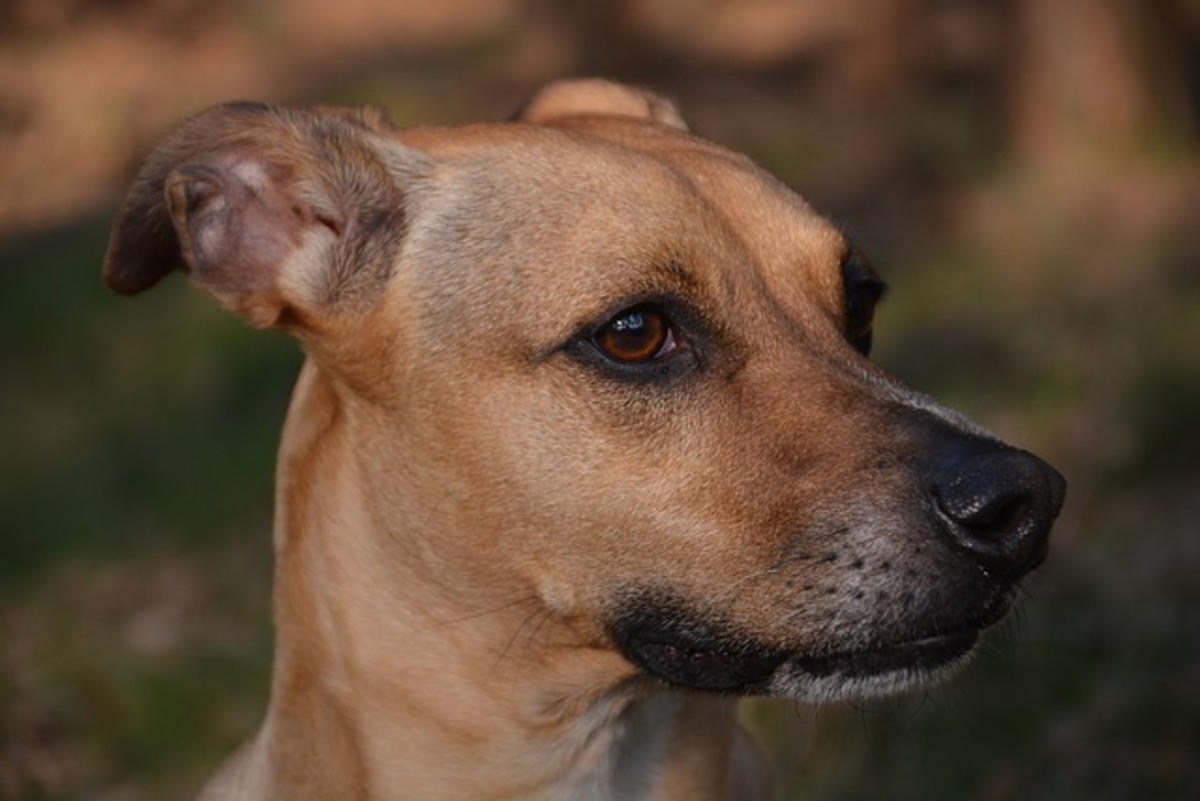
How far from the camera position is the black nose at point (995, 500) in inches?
147

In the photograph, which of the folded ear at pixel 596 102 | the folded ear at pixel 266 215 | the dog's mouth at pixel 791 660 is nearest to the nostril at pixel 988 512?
the dog's mouth at pixel 791 660

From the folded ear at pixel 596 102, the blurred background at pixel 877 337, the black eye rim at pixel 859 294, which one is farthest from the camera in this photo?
the blurred background at pixel 877 337

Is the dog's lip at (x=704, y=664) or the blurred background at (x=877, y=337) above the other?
the dog's lip at (x=704, y=664)

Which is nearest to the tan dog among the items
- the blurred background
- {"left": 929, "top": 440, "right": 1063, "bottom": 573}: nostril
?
{"left": 929, "top": 440, "right": 1063, "bottom": 573}: nostril

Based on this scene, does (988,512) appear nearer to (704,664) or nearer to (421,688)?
(704,664)

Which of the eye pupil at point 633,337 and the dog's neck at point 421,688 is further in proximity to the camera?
the dog's neck at point 421,688

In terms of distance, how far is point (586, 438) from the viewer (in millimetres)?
4055

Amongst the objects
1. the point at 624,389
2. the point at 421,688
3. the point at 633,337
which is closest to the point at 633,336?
the point at 633,337

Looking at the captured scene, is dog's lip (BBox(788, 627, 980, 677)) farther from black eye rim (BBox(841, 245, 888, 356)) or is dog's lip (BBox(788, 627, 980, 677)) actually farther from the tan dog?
black eye rim (BBox(841, 245, 888, 356))

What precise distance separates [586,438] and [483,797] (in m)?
0.98

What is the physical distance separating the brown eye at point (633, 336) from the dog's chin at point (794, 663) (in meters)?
Answer: 0.62

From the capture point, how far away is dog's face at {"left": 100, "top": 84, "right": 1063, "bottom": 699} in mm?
3871

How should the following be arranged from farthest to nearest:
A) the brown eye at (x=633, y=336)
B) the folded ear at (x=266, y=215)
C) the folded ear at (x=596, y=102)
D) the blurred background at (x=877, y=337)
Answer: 1. the blurred background at (x=877, y=337)
2. the folded ear at (x=596, y=102)
3. the folded ear at (x=266, y=215)
4. the brown eye at (x=633, y=336)

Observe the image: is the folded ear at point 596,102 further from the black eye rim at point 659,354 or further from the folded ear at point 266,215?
the black eye rim at point 659,354
